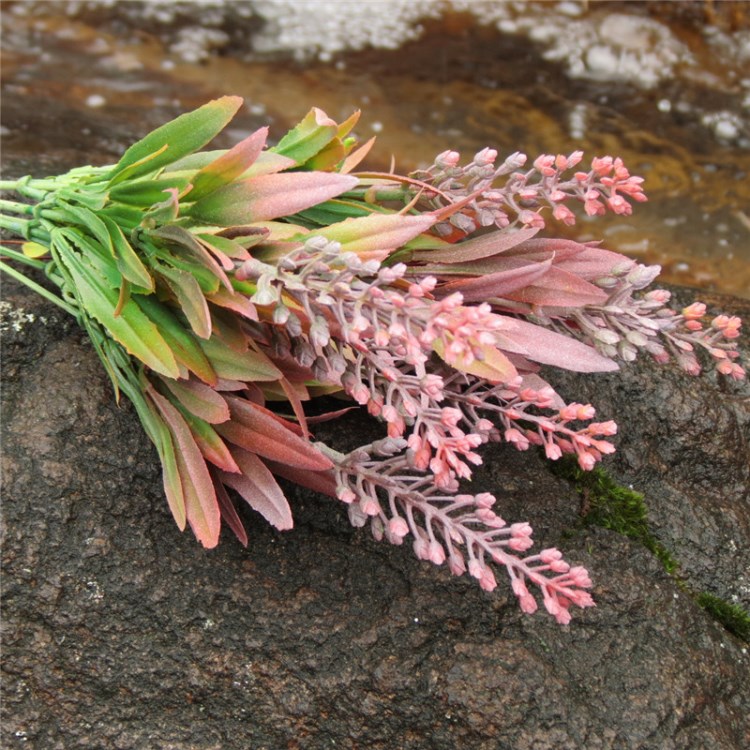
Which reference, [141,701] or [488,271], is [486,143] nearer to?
[488,271]

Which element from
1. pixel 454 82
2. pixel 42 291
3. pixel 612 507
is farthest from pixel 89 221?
pixel 454 82

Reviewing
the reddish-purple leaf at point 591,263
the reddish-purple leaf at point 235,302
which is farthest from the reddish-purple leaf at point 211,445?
the reddish-purple leaf at point 591,263

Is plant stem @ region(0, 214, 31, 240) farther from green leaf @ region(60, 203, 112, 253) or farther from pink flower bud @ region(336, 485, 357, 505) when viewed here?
pink flower bud @ region(336, 485, 357, 505)

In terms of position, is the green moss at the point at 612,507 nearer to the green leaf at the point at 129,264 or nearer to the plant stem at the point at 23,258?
the green leaf at the point at 129,264

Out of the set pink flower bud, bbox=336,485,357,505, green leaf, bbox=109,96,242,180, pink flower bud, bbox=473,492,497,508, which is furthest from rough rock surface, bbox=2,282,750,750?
green leaf, bbox=109,96,242,180

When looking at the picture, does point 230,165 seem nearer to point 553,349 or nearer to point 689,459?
point 553,349

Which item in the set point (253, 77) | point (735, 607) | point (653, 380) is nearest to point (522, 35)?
point (253, 77)
